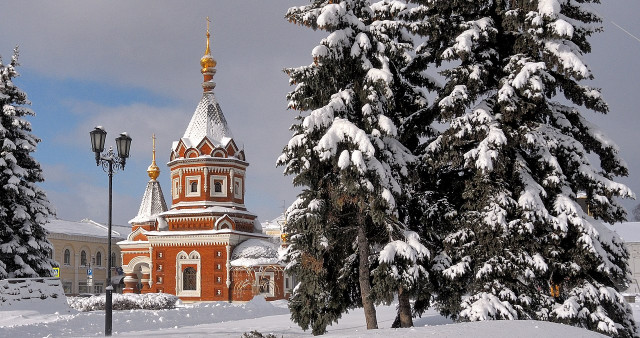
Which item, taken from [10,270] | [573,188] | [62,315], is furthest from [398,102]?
[10,270]

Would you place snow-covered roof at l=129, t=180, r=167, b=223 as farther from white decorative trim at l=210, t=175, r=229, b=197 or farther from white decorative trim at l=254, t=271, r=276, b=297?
white decorative trim at l=254, t=271, r=276, b=297

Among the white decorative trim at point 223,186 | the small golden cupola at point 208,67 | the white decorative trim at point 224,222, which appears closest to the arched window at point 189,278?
the white decorative trim at point 224,222

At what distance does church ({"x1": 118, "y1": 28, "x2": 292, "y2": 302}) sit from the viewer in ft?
136

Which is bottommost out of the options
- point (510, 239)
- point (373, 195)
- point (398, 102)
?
point (510, 239)

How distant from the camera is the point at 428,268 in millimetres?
15227

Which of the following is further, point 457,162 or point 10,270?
point 10,270

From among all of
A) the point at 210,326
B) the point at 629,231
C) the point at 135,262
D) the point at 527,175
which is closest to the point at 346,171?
the point at 527,175

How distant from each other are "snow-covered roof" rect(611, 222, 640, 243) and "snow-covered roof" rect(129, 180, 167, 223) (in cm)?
3406

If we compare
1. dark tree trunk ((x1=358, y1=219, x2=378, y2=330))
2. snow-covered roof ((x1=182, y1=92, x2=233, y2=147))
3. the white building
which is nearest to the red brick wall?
snow-covered roof ((x1=182, y1=92, x2=233, y2=147))

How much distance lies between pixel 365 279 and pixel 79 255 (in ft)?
195

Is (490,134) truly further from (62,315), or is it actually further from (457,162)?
(62,315)

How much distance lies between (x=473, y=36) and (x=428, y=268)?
528 cm

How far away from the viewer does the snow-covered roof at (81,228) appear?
66.6m

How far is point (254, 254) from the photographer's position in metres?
41.4
